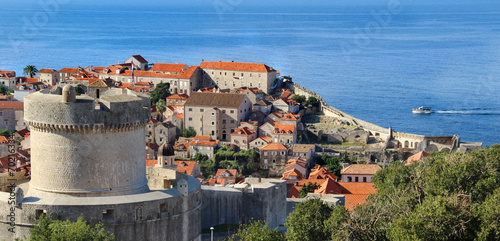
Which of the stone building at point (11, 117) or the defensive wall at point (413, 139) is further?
the stone building at point (11, 117)

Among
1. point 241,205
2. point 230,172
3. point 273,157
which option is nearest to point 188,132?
point 273,157

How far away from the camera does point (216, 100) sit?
209 ft

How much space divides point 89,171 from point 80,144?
66 centimetres

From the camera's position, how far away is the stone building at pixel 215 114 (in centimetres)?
6275

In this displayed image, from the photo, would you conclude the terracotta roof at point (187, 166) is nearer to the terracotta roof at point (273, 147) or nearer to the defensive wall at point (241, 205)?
the terracotta roof at point (273, 147)

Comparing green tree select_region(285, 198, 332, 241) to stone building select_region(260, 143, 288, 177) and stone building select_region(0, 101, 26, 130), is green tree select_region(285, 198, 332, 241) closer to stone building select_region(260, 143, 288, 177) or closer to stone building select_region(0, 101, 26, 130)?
stone building select_region(260, 143, 288, 177)

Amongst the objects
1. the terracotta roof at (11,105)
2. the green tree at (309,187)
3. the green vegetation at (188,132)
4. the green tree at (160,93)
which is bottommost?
the green tree at (309,187)

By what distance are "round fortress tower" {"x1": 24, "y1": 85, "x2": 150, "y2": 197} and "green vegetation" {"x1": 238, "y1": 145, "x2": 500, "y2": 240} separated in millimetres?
5016

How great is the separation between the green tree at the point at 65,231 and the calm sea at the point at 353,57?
193 feet

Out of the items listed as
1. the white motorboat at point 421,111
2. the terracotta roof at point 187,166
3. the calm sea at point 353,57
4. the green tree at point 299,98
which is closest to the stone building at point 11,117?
the terracotta roof at point 187,166

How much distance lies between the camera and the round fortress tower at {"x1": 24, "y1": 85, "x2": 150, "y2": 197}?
18.1 meters

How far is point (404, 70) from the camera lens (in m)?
120

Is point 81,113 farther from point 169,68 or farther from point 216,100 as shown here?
point 169,68

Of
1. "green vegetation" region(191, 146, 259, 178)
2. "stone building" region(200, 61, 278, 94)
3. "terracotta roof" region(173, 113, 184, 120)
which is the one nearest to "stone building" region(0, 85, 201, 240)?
"green vegetation" region(191, 146, 259, 178)
